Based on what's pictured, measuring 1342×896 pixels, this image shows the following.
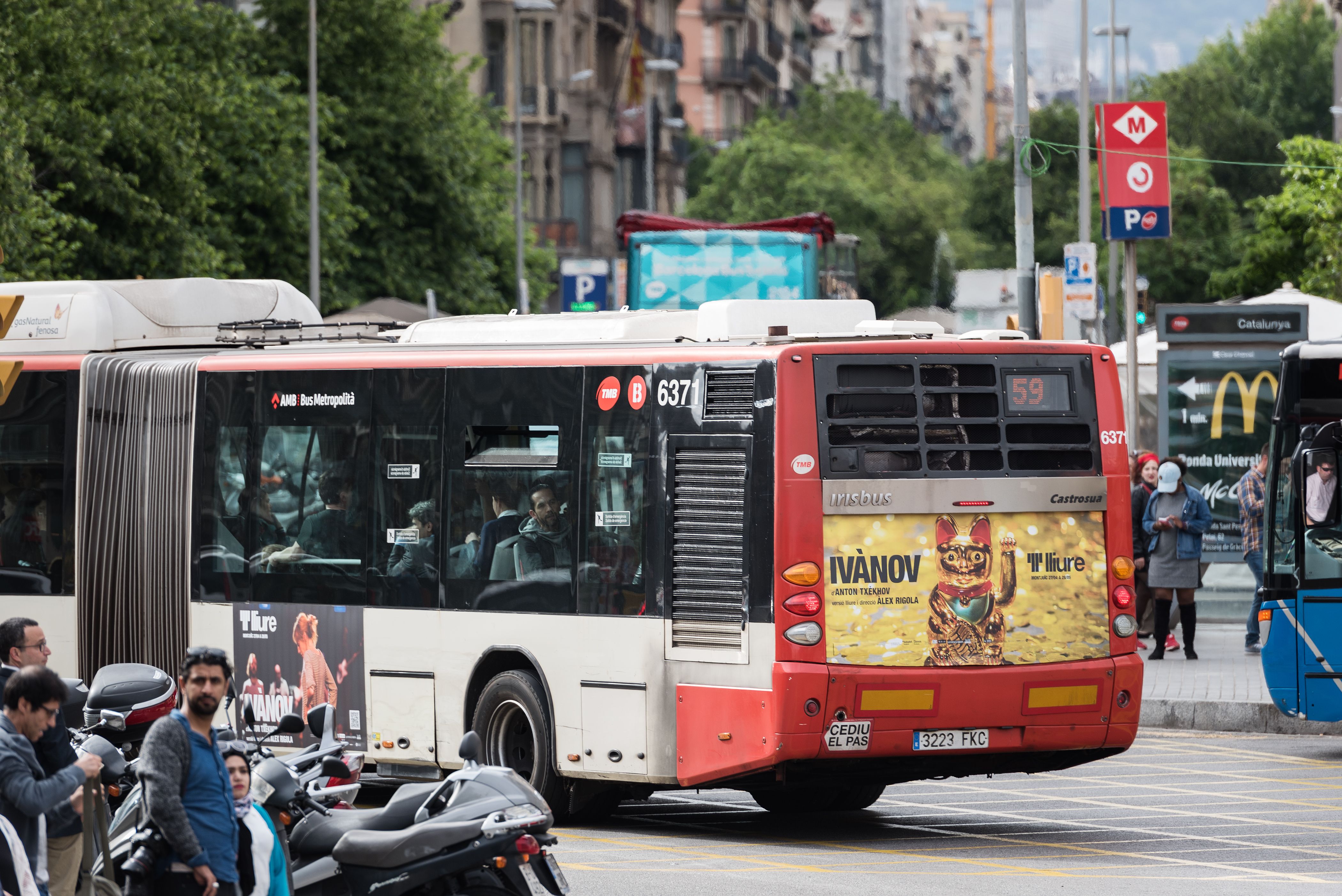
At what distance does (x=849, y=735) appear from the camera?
36.4ft

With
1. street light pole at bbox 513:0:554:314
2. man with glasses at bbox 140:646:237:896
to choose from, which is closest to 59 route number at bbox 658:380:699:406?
man with glasses at bbox 140:646:237:896

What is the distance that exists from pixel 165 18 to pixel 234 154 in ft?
8.49

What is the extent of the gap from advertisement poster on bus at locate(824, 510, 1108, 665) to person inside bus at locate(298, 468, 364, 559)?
3.33 m

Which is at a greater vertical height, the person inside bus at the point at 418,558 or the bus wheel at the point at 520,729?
the person inside bus at the point at 418,558

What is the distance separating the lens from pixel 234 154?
39531 millimetres

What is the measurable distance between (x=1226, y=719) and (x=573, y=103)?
5972 centimetres

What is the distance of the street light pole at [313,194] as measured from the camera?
38.4 m

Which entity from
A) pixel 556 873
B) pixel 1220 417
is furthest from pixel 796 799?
pixel 1220 417

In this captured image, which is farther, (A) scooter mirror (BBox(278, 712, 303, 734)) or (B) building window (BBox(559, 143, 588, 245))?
(B) building window (BBox(559, 143, 588, 245))

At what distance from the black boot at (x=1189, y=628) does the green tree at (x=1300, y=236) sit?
26.3 metres

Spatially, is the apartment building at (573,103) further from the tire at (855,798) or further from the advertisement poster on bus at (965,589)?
the advertisement poster on bus at (965,589)

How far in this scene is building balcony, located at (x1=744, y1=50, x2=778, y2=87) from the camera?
105438mm

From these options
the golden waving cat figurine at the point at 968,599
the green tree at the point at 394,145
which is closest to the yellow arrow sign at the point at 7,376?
Result: the golden waving cat figurine at the point at 968,599

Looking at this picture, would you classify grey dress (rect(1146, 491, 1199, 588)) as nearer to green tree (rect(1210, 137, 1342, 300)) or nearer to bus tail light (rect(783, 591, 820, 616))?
bus tail light (rect(783, 591, 820, 616))
